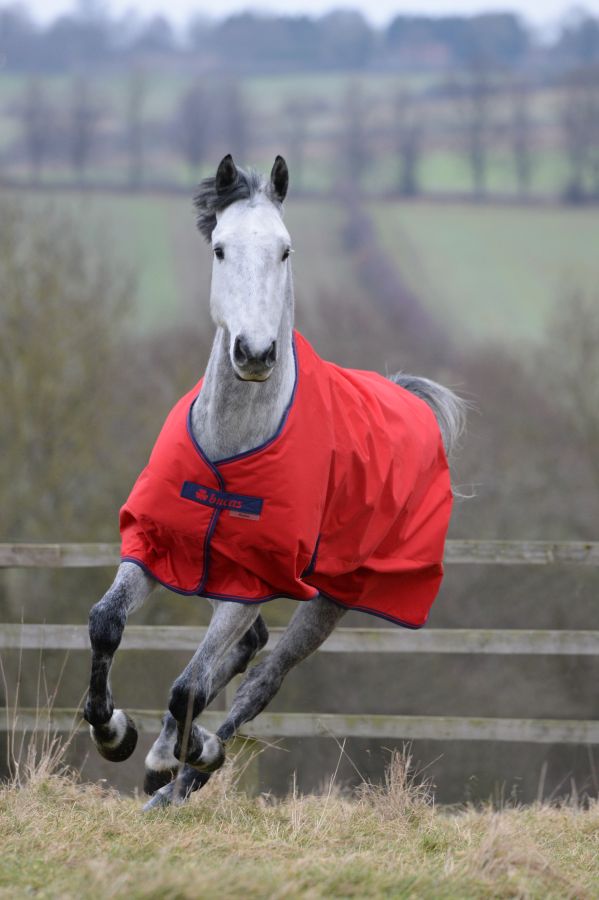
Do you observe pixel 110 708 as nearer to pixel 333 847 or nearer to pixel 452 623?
pixel 333 847

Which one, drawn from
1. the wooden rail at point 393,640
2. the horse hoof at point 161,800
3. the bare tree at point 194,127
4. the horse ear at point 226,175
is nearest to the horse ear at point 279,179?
the horse ear at point 226,175

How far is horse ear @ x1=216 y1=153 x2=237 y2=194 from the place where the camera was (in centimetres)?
430

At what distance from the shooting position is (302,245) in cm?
3319

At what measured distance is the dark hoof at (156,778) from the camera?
464cm

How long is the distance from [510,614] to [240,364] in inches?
359

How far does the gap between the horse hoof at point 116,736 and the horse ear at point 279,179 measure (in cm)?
214

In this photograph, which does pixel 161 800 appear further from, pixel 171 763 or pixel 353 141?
pixel 353 141

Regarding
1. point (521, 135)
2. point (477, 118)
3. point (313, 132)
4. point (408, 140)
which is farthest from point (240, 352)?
point (477, 118)

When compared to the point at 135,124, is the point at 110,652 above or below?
below

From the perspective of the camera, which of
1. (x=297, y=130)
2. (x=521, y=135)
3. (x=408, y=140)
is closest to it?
(x=297, y=130)

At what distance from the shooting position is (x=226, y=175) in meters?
4.35

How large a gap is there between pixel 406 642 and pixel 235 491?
233 cm

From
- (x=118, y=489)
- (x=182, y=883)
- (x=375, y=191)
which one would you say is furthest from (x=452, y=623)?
(x=375, y=191)

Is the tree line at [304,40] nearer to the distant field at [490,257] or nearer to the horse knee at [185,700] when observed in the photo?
the distant field at [490,257]
